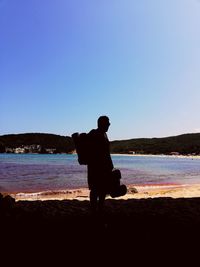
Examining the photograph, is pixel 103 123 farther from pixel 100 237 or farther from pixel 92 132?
pixel 100 237

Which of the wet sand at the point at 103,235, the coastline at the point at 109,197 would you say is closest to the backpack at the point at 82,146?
the wet sand at the point at 103,235

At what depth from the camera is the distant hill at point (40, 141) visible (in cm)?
14050

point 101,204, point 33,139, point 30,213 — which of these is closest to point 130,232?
point 101,204

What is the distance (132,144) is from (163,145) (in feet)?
54.4

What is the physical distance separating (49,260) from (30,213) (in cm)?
327

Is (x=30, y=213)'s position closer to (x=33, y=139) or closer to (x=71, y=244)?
(x=71, y=244)

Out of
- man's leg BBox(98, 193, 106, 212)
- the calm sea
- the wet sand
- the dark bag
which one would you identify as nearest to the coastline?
the calm sea

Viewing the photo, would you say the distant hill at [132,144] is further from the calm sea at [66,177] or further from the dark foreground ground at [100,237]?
the dark foreground ground at [100,237]

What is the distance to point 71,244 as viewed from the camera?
4535 millimetres

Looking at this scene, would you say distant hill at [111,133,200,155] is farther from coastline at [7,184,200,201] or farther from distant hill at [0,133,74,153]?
coastline at [7,184,200,201]

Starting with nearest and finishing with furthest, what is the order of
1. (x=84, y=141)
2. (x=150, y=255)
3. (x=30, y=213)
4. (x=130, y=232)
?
(x=150, y=255)
(x=130, y=232)
(x=84, y=141)
(x=30, y=213)

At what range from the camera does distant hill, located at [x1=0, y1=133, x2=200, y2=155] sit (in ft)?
459

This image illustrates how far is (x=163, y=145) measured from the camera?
502ft

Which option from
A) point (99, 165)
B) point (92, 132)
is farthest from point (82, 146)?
point (99, 165)
